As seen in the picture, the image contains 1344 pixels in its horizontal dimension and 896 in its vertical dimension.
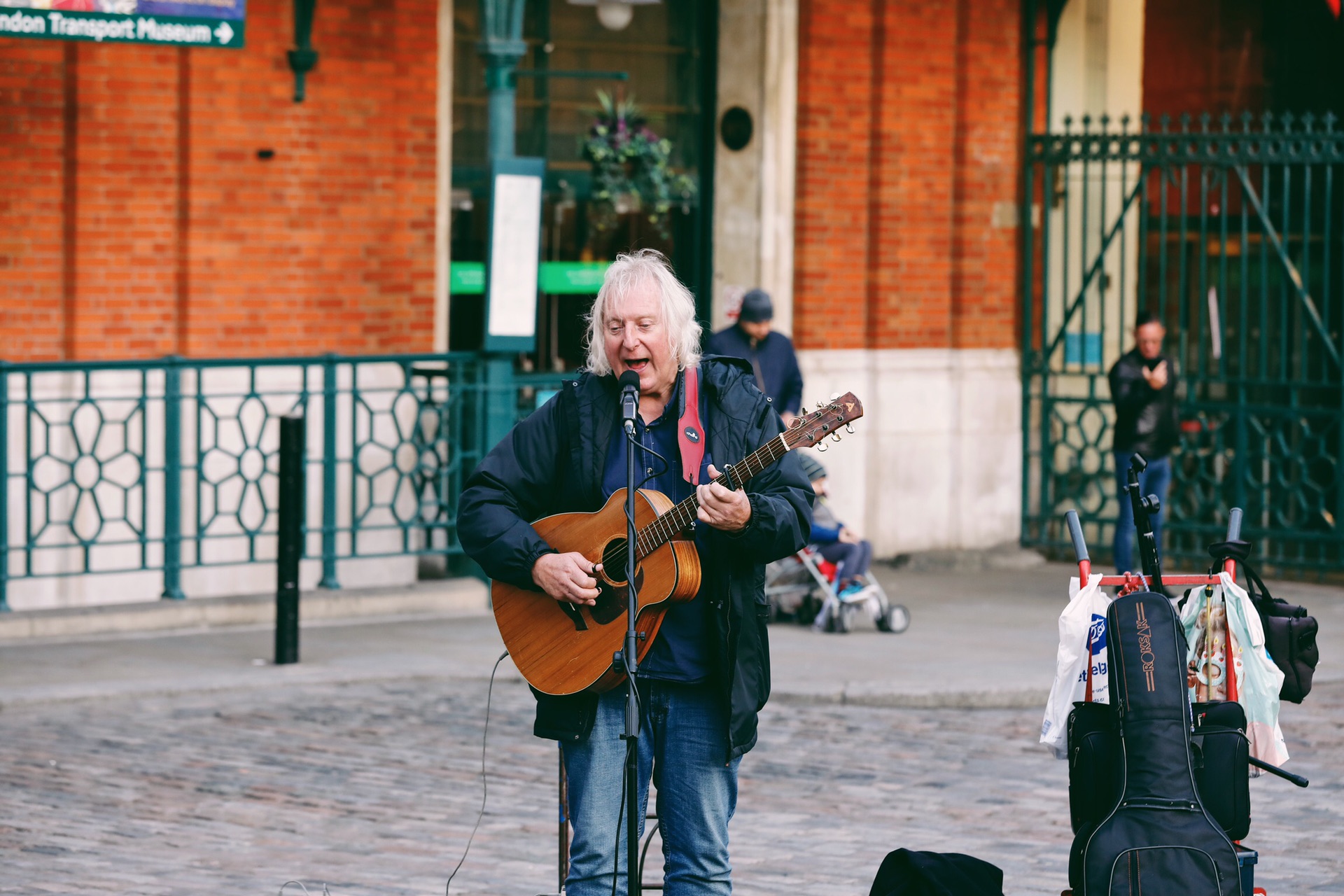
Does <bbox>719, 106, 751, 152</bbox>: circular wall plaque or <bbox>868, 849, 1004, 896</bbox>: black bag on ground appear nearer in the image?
<bbox>868, 849, 1004, 896</bbox>: black bag on ground

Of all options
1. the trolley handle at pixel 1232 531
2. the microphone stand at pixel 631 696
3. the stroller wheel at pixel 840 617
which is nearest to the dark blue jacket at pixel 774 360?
the stroller wheel at pixel 840 617

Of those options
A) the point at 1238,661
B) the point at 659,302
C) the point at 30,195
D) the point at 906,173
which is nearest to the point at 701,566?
the point at 659,302

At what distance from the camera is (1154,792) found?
4.96 meters

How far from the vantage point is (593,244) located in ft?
43.9

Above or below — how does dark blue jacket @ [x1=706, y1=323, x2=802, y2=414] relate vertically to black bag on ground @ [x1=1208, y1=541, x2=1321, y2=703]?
above

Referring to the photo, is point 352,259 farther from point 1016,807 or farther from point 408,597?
point 1016,807

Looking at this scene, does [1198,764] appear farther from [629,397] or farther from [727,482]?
[629,397]

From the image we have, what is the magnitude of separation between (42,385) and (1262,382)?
740cm

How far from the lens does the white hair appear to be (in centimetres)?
477

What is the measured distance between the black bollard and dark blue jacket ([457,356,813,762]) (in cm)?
488

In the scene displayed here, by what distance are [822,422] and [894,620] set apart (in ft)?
21.6

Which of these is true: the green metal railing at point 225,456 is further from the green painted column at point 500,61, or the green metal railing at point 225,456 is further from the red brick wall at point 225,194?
the green painted column at point 500,61

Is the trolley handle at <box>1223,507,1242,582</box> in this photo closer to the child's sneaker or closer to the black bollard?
the black bollard

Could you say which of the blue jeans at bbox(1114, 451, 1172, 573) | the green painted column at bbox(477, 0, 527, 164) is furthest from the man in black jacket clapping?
the green painted column at bbox(477, 0, 527, 164)
